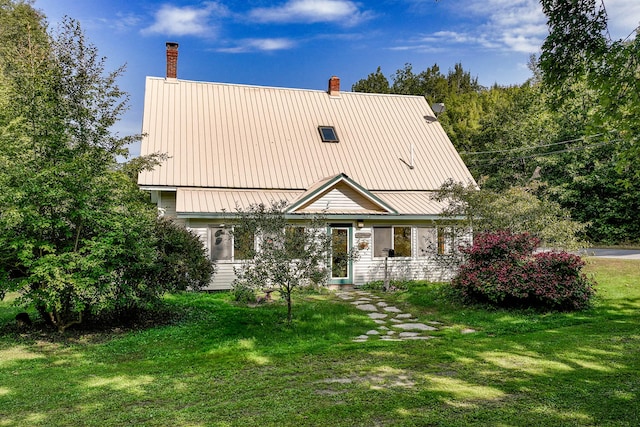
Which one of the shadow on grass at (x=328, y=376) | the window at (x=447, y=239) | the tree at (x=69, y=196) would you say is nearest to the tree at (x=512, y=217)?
the window at (x=447, y=239)

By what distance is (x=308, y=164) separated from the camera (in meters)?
17.7

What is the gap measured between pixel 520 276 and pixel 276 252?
5692 millimetres

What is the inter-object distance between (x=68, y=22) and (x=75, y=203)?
11.1 feet

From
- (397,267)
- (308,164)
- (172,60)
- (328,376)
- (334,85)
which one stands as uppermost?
(172,60)

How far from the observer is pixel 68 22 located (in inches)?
330

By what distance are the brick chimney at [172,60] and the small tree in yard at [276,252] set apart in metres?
13.4

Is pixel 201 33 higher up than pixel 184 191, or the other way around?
pixel 201 33

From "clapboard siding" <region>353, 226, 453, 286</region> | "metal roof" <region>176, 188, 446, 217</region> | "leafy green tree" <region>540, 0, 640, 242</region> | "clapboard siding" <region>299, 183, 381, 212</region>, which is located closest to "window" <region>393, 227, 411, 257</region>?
"clapboard siding" <region>353, 226, 453, 286</region>

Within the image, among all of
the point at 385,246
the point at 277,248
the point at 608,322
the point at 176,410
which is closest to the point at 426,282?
the point at 385,246

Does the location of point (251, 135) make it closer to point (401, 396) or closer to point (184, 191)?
point (184, 191)

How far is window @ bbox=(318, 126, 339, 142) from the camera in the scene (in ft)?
62.6

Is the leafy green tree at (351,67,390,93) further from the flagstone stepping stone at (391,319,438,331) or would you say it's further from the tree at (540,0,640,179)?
the tree at (540,0,640,179)

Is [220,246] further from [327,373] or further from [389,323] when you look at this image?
[327,373]

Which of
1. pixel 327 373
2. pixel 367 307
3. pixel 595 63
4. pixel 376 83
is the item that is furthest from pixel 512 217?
pixel 376 83
